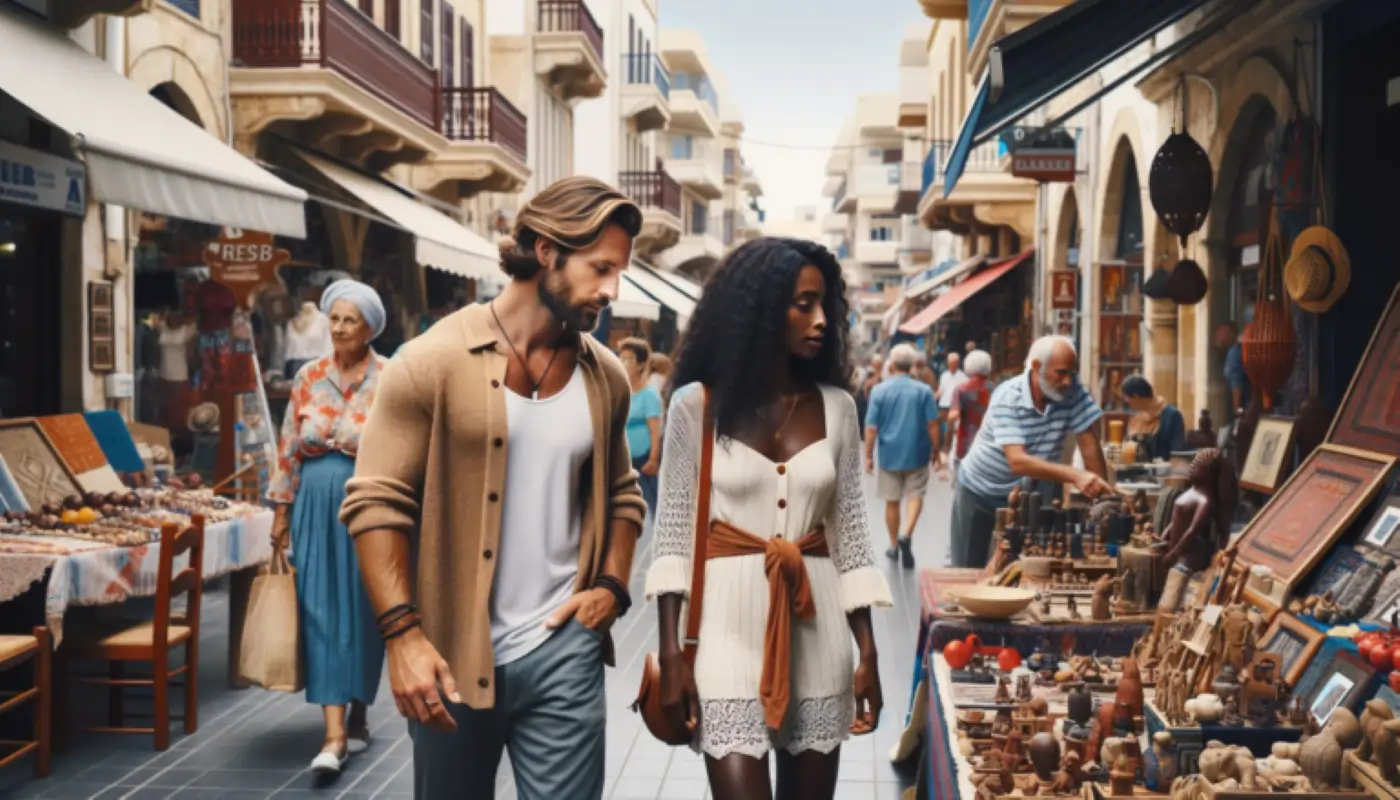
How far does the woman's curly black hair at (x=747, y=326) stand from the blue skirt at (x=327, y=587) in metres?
2.76

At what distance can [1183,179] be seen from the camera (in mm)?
8898

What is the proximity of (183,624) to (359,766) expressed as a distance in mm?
1408

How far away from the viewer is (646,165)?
45.2m

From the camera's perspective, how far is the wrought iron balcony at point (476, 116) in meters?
20.4

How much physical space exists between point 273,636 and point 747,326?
3220 millimetres

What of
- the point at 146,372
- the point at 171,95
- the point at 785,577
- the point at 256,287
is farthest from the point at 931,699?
the point at 171,95

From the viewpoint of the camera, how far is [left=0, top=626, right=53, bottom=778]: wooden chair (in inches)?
229

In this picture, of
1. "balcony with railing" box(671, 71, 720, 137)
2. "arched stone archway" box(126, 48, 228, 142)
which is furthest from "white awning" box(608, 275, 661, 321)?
"balcony with railing" box(671, 71, 720, 137)

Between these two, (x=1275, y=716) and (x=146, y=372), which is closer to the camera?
(x=1275, y=716)

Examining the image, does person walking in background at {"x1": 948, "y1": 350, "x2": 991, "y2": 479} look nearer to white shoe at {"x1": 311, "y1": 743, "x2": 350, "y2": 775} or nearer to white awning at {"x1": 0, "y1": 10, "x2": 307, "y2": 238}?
white awning at {"x1": 0, "y1": 10, "x2": 307, "y2": 238}

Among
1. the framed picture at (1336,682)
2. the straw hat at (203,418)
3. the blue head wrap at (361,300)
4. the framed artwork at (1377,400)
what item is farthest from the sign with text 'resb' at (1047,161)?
the framed picture at (1336,682)

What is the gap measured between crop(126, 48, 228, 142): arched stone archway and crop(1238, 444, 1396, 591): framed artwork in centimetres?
974

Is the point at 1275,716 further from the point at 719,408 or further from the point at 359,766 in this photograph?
the point at 359,766

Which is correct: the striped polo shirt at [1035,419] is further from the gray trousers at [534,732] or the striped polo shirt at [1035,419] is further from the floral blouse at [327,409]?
the gray trousers at [534,732]
